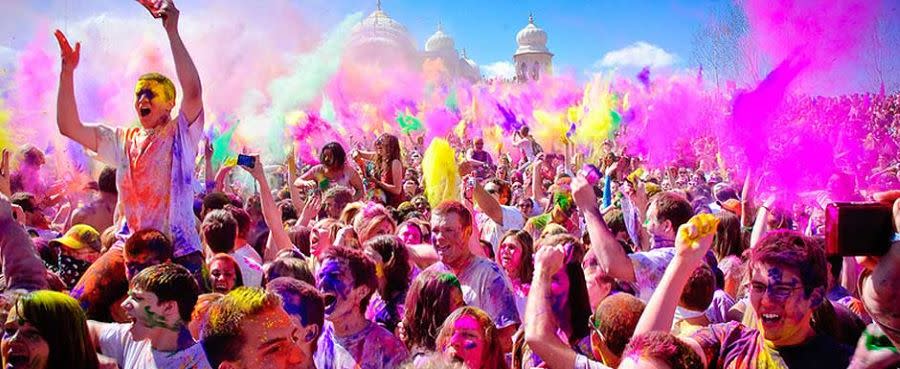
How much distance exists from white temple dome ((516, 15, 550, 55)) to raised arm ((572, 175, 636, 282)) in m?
72.1

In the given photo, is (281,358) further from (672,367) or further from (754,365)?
(754,365)

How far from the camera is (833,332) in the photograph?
2621 millimetres

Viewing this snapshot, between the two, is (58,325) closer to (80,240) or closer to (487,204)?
(80,240)

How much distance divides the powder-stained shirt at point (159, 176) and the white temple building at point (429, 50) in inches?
1011

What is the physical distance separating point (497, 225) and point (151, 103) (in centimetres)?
257

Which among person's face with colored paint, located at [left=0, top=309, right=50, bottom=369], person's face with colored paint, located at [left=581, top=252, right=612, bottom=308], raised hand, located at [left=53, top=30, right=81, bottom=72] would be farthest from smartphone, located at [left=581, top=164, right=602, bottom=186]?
raised hand, located at [left=53, top=30, right=81, bottom=72]

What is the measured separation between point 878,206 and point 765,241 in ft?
1.49

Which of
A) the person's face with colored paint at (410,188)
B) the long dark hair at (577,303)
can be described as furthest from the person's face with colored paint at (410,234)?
the person's face with colored paint at (410,188)

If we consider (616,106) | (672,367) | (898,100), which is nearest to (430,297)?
(672,367)

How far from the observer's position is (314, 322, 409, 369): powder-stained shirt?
2824 mm

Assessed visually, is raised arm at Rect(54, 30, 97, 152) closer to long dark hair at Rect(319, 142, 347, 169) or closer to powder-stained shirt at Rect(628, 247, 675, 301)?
long dark hair at Rect(319, 142, 347, 169)

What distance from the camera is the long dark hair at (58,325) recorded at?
2273 mm

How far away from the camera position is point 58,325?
2.29m

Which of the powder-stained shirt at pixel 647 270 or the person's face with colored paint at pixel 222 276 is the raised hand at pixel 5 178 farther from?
the powder-stained shirt at pixel 647 270
